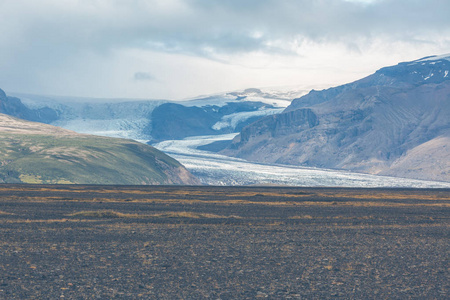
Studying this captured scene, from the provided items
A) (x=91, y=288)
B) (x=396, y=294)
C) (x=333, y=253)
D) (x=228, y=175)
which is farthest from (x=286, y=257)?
(x=228, y=175)

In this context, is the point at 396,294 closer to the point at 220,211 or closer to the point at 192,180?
the point at 220,211

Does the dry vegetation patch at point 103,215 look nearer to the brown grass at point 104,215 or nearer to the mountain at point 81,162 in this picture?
the brown grass at point 104,215

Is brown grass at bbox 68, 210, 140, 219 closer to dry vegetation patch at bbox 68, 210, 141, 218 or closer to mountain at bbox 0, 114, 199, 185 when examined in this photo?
dry vegetation patch at bbox 68, 210, 141, 218

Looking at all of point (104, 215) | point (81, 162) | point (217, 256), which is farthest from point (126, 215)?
point (81, 162)

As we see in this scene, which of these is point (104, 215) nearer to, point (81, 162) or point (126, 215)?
point (126, 215)

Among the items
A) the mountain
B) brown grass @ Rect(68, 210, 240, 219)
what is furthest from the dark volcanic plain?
the mountain

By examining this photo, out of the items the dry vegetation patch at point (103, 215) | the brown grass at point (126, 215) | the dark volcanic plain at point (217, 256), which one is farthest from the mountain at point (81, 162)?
the dark volcanic plain at point (217, 256)
